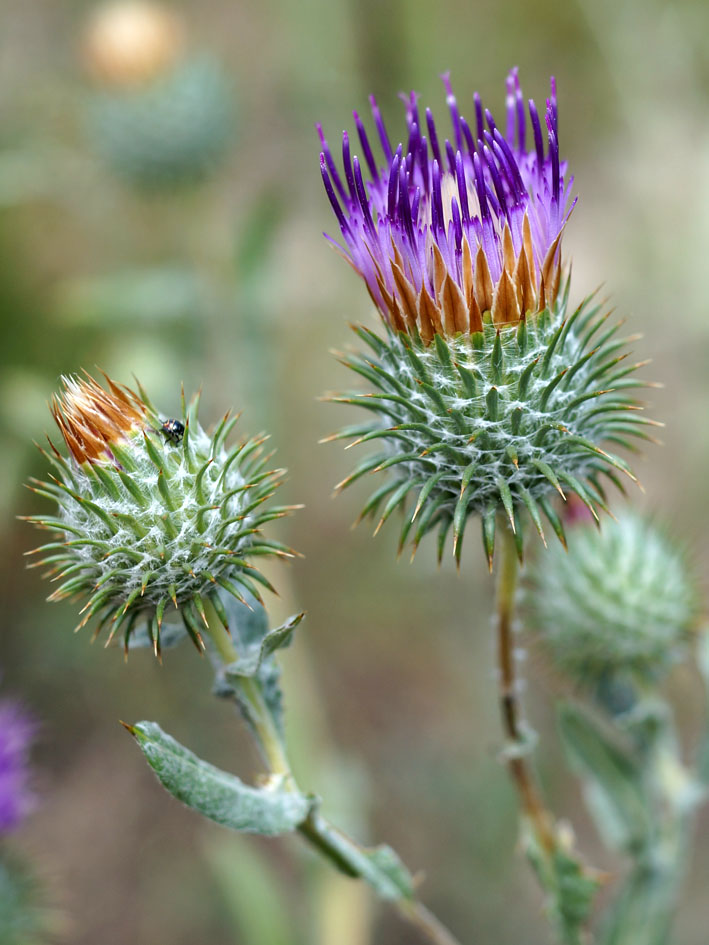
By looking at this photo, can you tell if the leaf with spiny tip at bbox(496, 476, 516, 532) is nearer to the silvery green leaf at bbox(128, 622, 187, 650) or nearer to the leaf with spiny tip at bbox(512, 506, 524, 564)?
the leaf with spiny tip at bbox(512, 506, 524, 564)

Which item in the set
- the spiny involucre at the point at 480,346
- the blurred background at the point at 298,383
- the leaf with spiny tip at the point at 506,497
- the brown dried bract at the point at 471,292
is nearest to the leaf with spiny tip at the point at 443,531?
the spiny involucre at the point at 480,346

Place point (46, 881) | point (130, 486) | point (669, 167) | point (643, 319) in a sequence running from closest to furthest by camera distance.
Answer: point (130, 486) → point (46, 881) → point (643, 319) → point (669, 167)

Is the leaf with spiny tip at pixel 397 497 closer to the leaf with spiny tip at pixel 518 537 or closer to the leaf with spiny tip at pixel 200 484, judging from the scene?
the leaf with spiny tip at pixel 518 537

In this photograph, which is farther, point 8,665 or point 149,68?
point 8,665

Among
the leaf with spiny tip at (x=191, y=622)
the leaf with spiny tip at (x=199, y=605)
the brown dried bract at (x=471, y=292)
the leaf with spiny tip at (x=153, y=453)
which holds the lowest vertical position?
the leaf with spiny tip at (x=191, y=622)

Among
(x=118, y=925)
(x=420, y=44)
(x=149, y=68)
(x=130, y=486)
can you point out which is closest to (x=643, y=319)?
(x=420, y=44)

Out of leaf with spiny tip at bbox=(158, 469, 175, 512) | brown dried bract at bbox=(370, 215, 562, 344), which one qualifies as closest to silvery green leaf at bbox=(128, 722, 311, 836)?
leaf with spiny tip at bbox=(158, 469, 175, 512)

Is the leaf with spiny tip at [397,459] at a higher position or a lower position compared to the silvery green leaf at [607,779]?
higher

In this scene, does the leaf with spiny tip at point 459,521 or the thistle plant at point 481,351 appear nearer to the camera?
the leaf with spiny tip at point 459,521

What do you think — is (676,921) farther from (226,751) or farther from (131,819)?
(131,819)
